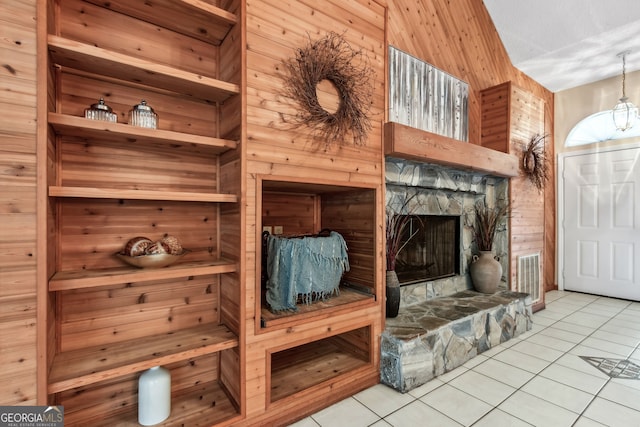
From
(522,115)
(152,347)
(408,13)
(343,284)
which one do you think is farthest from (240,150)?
(522,115)

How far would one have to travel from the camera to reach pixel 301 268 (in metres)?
1.98

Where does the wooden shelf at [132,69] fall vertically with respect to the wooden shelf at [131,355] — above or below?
above

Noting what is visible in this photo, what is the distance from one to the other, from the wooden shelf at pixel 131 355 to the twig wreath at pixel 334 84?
1378mm

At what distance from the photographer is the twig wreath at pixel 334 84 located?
186 centimetres

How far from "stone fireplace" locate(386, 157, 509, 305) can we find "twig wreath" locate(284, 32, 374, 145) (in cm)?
71

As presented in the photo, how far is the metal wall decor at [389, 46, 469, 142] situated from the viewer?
283cm

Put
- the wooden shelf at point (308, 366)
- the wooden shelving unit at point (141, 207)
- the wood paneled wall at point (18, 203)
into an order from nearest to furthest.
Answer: the wood paneled wall at point (18, 203) → the wooden shelving unit at point (141, 207) → the wooden shelf at point (308, 366)

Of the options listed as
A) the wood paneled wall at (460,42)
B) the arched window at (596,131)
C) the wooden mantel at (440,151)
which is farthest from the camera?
the arched window at (596,131)

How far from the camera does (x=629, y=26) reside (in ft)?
11.3

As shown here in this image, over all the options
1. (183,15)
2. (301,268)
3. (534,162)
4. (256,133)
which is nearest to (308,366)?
(301,268)

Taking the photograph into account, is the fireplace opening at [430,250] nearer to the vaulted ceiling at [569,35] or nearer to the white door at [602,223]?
the vaulted ceiling at [569,35]

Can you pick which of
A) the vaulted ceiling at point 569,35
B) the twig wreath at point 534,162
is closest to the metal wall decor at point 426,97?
the twig wreath at point 534,162

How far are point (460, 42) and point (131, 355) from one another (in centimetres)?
429

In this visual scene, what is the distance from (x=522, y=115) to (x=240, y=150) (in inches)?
147
